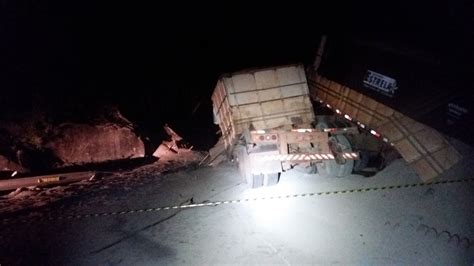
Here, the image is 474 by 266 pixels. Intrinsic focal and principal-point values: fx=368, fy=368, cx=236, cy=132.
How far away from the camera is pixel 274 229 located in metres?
6.95

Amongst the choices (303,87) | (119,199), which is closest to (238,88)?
(303,87)

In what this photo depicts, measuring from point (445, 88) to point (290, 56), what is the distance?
14038mm

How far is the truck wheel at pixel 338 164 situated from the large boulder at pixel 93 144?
833cm

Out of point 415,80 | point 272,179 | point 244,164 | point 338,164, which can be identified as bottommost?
point 272,179

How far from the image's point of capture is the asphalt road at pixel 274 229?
595 centimetres

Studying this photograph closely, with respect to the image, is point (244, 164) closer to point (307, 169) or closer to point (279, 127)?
point (279, 127)

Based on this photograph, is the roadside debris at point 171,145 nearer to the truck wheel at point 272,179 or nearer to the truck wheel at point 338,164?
the truck wheel at point 272,179

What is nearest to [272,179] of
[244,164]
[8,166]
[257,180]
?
[257,180]

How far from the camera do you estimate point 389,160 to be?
9.38 meters

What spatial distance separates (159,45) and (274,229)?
21.6 meters

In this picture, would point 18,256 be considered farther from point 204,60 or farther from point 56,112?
point 204,60

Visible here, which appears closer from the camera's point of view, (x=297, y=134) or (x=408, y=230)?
(x=408, y=230)

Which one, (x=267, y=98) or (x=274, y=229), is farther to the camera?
(x=267, y=98)

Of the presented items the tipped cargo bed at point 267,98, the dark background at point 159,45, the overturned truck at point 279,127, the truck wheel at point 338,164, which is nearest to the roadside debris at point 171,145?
the dark background at point 159,45
